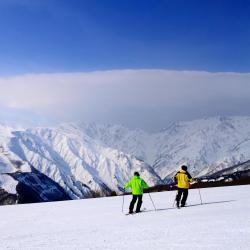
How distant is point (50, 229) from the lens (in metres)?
17.6

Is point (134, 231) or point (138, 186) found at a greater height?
point (138, 186)

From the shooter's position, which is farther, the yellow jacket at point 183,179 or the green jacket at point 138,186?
the yellow jacket at point 183,179

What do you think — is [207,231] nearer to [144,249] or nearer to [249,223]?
[249,223]

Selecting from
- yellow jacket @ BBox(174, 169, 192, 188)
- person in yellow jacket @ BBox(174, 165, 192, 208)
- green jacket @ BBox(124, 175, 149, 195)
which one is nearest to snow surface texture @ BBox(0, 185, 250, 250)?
green jacket @ BBox(124, 175, 149, 195)

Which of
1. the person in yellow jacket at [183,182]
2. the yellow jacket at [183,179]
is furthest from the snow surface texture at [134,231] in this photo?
the yellow jacket at [183,179]

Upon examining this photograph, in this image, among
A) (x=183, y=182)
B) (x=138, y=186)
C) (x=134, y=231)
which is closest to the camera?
(x=134, y=231)

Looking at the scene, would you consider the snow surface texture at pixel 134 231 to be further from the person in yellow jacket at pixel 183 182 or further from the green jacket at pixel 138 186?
the person in yellow jacket at pixel 183 182

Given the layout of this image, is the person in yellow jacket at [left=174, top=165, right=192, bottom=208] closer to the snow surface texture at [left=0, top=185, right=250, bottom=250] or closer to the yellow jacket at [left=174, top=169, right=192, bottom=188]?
the yellow jacket at [left=174, top=169, right=192, bottom=188]

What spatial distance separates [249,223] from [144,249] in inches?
173

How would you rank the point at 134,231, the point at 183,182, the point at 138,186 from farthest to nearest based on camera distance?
the point at 183,182 < the point at 138,186 < the point at 134,231

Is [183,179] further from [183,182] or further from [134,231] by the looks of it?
[134,231]

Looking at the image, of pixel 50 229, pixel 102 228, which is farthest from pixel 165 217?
pixel 50 229

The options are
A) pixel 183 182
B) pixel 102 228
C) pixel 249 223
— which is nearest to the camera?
pixel 249 223

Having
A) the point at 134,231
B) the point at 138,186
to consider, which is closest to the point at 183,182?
the point at 138,186
